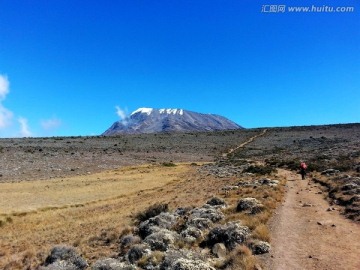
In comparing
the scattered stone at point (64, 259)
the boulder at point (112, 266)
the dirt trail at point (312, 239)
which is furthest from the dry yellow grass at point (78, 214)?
the dirt trail at point (312, 239)

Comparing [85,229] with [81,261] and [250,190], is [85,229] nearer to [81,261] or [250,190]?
[81,261]

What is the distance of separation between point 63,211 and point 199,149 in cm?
7407

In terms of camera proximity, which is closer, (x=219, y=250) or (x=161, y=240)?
(x=219, y=250)

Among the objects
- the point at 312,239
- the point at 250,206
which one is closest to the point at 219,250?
the point at 312,239

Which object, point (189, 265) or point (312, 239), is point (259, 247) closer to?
point (312, 239)

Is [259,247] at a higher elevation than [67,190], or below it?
below

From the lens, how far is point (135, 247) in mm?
17406

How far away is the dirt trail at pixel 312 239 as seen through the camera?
1460 cm

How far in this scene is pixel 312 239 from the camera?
58.2 ft

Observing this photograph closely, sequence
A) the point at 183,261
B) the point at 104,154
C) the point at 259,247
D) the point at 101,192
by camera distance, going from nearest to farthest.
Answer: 1. the point at 183,261
2. the point at 259,247
3. the point at 101,192
4. the point at 104,154

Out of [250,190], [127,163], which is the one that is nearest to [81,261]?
[250,190]

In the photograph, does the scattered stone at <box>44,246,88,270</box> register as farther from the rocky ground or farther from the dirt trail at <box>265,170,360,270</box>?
the rocky ground

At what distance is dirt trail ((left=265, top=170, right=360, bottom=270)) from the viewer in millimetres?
14602

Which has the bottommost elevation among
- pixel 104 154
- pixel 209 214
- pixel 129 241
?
pixel 129 241
